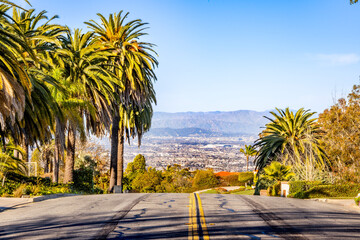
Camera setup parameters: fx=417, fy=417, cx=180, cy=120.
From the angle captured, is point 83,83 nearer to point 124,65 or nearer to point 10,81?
point 124,65

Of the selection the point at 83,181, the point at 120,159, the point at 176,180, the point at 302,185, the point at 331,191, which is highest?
the point at 120,159

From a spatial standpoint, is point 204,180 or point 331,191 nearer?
point 331,191

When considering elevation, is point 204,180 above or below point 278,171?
below

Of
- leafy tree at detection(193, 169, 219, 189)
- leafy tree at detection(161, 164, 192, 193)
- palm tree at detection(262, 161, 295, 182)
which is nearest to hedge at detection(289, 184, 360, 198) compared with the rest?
palm tree at detection(262, 161, 295, 182)

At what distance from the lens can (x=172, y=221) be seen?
46.3 ft

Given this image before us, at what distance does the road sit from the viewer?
12.1m

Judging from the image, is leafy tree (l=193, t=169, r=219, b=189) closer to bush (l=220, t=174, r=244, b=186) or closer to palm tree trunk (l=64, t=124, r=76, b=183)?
bush (l=220, t=174, r=244, b=186)

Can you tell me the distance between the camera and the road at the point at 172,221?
1206 cm

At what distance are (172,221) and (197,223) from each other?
2.94 feet

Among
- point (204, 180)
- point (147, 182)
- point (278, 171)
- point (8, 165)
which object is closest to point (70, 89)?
point (8, 165)

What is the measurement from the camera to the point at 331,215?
16.9 m

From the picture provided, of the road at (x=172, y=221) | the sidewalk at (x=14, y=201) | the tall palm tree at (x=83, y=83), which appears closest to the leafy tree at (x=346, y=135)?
the road at (x=172, y=221)

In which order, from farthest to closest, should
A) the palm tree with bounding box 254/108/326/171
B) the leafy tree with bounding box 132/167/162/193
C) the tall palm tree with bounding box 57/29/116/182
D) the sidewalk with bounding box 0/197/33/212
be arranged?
the leafy tree with bounding box 132/167/162/193 → the palm tree with bounding box 254/108/326/171 → the tall palm tree with bounding box 57/29/116/182 → the sidewalk with bounding box 0/197/33/212

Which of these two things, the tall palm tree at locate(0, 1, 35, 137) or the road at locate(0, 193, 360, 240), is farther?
the tall palm tree at locate(0, 1, 35, 137)
